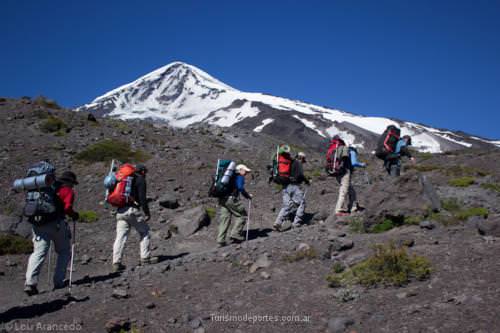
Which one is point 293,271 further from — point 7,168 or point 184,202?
point 7,168

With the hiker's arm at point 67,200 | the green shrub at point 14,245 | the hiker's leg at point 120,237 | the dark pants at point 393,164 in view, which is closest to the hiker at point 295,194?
the dark pants at point 393,164

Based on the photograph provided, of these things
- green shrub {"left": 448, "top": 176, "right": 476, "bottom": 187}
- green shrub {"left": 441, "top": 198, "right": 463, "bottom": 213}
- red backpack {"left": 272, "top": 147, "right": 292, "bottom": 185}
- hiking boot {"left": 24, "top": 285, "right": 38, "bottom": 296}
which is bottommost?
hiking boot {"left": 24, "top": 285, "right": 38, "bottom": 296}

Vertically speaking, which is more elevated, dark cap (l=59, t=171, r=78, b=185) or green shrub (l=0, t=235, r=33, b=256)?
dark cap (l=59, t=171, r=78, b=185)

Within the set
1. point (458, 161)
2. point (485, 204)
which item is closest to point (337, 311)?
point (485, 204)

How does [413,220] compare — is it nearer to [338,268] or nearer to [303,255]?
[303,255]

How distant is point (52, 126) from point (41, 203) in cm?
1630

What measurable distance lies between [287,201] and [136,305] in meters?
4.84

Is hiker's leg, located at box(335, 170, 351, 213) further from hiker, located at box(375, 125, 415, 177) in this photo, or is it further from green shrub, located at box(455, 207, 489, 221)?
green shrub, located at box(455, 207, 489, 221)

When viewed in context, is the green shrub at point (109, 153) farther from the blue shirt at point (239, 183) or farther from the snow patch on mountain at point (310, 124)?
the snow patch on mountain at point (310, 124)

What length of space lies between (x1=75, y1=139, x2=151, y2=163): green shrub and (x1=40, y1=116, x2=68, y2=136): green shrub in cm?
318

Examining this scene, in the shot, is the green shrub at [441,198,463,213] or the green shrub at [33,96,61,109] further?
the green shrub at [33,96,61,109]

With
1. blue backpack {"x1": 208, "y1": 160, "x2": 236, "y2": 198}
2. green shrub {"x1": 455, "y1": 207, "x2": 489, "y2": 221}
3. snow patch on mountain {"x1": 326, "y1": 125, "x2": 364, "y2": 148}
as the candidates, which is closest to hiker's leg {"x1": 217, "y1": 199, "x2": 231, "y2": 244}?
blue backpack {"x1": 208, "y1": 160, "x2": 236, "y2": 198}

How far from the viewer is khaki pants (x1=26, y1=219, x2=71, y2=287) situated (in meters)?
7.30

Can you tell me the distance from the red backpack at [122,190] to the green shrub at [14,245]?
3.63 metres
